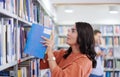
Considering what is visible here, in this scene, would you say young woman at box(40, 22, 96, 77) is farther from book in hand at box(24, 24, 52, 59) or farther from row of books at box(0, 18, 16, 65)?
row of books at box(0, 18, 16, 65)

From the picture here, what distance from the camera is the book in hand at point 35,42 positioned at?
5.37 feet

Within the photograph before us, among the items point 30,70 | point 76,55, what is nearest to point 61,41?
point 30,70

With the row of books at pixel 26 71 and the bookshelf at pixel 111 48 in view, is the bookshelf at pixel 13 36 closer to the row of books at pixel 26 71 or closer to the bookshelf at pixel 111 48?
the row of books at pixel 26 71

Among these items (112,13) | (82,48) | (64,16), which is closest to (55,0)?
(64,16)

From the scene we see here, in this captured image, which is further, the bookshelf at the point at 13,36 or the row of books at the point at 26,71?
the row of books at the point at 26,71

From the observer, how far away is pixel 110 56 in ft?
21.6

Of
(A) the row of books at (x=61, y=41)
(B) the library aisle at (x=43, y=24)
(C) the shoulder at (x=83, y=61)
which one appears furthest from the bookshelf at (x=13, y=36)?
(A) the row of books at (x=61, y=41)

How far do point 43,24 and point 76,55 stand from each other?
4.29 feet

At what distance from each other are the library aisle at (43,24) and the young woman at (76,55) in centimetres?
25

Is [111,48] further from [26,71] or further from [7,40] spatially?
[7,40]

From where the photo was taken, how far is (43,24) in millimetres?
3092

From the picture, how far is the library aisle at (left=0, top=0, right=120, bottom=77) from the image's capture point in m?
1.49

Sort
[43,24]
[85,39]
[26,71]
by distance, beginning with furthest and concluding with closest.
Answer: [43,24], [26,71], [85,39]

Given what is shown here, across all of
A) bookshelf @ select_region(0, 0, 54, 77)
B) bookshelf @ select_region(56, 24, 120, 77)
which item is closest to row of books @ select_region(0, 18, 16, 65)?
bookshelf @ select_region(0, 0, 54, 77)
